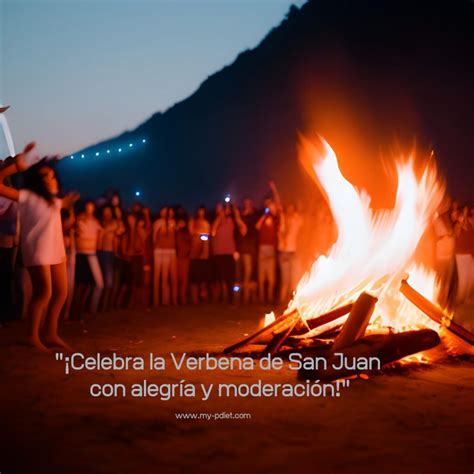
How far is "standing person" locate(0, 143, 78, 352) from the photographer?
7.30 metres

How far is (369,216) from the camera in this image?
8352 millimetres

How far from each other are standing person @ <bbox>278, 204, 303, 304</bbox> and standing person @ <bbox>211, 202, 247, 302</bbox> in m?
0.87

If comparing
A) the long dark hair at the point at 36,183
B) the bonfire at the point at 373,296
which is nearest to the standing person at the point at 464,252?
the bonfire at the point at 373,296

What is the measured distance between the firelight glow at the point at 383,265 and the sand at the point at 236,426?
0.88m

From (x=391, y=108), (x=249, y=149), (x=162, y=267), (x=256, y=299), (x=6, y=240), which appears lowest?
(x=256, y=299)

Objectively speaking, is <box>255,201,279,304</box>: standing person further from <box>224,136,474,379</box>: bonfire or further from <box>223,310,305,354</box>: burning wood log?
<box>223,310,305,354</box>: burning wood log

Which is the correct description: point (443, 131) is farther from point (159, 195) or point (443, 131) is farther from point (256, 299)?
point (256, 299)

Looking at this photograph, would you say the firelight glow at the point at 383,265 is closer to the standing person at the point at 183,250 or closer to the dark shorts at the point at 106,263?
the dark shorts at the point at 106,263

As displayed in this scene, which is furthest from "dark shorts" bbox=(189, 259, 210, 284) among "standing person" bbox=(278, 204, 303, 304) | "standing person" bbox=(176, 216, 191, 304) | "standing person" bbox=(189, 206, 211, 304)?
"standing person" bbox=(278, 204, 303, 304)

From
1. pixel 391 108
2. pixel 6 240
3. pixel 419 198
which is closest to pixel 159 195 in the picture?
pixel 391 108

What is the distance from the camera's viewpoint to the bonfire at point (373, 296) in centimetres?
704

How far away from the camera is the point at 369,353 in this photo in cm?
647

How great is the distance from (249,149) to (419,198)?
32.5 m

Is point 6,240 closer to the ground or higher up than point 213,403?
higher up
